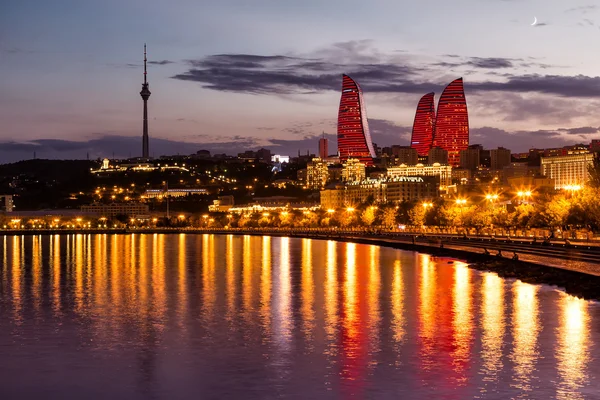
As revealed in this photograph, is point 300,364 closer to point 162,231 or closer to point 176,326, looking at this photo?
point 176,326

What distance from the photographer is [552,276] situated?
3272 cm

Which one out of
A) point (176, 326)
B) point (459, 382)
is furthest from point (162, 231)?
point (459, 382)

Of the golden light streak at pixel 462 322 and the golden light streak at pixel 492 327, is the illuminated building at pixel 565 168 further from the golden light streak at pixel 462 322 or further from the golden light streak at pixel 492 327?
the golden light streak at pixel 492 327

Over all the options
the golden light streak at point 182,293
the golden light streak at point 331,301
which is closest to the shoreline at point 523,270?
the golden light streak at point 331,301

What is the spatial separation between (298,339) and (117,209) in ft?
538

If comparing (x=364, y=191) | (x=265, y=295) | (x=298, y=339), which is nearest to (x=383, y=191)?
(x=364, y=191)

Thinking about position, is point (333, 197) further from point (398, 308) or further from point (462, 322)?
point (462, 322)

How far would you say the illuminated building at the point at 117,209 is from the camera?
17962cm

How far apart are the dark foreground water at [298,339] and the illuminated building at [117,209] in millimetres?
143249

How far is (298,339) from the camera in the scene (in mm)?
21812

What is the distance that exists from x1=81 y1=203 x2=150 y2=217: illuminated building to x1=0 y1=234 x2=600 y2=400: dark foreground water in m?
143

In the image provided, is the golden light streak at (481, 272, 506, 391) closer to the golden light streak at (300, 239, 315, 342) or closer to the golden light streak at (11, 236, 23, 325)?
the golden light streak at (300, 239, 315, 342)

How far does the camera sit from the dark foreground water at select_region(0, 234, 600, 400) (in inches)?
664

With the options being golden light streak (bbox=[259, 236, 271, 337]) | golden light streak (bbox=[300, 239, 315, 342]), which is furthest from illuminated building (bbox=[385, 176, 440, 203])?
golden light streak (bbox=[300, 239, 315, 342])
